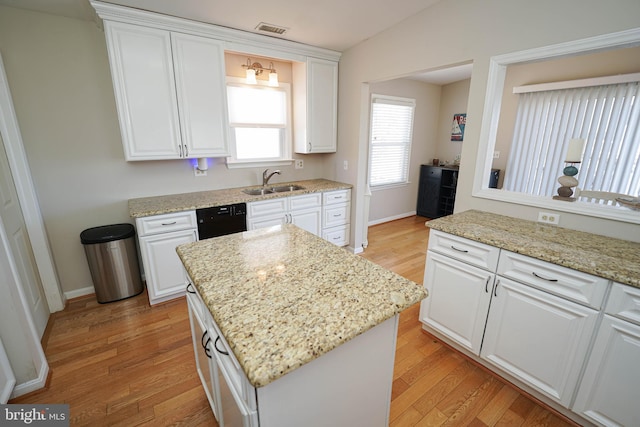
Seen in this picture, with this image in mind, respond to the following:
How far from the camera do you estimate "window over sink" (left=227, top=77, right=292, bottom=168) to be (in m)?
3.16

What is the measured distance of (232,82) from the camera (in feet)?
10.0

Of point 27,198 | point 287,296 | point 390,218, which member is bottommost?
point 390,218

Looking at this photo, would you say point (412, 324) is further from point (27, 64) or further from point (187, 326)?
point (27, 64)

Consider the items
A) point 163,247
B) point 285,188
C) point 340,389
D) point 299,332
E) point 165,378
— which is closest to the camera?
point 299,332

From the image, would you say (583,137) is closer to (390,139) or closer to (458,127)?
(458,127)

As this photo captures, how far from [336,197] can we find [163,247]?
1969mm

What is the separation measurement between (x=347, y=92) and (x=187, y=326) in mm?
3063

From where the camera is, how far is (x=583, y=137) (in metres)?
3.37

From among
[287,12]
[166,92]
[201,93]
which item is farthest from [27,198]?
[287,12]

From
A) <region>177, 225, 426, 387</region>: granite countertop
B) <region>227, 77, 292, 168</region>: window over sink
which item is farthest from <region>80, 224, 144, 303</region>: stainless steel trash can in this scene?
<region>177, 225, 426, 387</region>: granite countertop

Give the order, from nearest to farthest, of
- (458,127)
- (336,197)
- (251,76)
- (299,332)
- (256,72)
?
(299,332) → (251,76) → (256,72) → (336,197) → (458,127)

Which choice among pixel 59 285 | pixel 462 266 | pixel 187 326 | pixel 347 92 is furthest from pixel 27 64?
pixel 462 266

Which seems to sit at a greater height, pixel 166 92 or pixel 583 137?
pixel 166 92

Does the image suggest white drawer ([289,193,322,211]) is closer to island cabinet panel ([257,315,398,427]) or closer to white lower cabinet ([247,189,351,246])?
white lower cabinet ([247,189,351,246])
